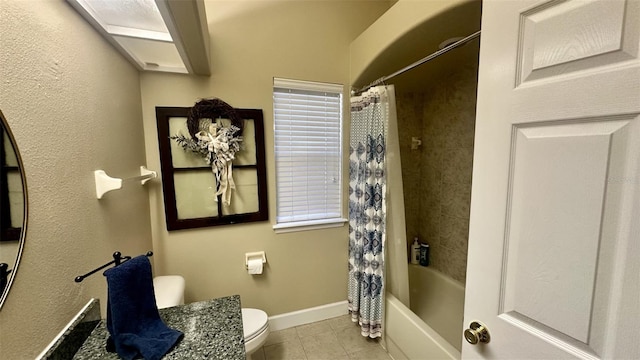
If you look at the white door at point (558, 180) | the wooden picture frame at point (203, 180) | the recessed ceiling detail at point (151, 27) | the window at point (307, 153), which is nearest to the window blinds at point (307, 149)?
the window at point (307, 153)

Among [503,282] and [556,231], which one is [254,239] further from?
[556,231]

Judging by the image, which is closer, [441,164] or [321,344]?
[321,344]

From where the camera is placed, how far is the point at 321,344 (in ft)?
6.50

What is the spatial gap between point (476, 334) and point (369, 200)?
1.10 metres

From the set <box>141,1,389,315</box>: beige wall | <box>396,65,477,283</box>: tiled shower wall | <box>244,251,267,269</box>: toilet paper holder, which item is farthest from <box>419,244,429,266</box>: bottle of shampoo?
<box>244,251,267,269</box>: toilet paper holder

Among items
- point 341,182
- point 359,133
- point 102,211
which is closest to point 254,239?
point 341,182

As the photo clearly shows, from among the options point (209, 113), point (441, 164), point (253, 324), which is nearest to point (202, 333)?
point (253, 324)

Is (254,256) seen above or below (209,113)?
below

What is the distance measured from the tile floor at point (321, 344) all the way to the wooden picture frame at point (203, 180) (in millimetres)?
1050

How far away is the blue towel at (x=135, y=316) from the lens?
87 centimetres

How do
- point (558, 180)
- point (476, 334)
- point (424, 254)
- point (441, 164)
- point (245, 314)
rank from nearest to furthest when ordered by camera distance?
1. point (558, 180)
2. point (476, 334)
3. point (245, 314)
4. point (441, 164)
5. point (424, 254)

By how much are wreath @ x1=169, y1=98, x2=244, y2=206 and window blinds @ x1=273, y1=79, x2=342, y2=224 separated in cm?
36

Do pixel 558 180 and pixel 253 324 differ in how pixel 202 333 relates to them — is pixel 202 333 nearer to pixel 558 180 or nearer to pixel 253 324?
pixel 253 324

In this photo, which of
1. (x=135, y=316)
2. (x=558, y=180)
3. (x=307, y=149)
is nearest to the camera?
(x=558, y=180)
